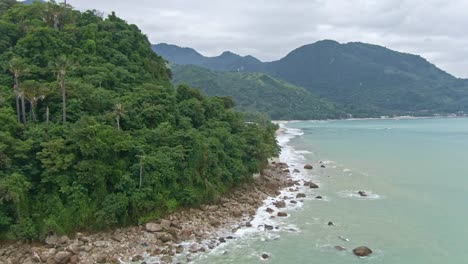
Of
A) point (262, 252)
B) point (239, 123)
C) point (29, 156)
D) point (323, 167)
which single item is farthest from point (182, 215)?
point (323, 167)

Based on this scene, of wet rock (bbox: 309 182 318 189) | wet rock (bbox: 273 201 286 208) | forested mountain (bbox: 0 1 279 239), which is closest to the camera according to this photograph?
forested mountain (bbox: 0 1 279 239)

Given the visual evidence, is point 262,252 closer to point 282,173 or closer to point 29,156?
point 29,156

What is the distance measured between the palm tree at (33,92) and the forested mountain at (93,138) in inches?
3.2

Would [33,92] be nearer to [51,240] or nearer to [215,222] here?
[51,240]

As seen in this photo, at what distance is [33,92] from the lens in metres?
30.1

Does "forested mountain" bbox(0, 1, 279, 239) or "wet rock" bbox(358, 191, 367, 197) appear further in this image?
"wet rock" bbox(358, 191, 367, 197)

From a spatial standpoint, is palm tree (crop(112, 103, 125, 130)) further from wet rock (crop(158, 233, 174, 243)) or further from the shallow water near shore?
the shallow water near shore

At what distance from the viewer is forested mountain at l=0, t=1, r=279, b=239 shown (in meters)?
25.6

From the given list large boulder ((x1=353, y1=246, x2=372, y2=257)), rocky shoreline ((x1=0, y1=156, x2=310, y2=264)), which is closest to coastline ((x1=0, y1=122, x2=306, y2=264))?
rocky shoreline ((x1=0, y1=156, x2=310, y2=264))

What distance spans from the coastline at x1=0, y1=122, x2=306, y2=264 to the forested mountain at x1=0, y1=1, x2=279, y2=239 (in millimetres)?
894

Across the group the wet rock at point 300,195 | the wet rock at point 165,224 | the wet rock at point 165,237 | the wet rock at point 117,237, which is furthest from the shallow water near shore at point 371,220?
the wet rock at point 117,237

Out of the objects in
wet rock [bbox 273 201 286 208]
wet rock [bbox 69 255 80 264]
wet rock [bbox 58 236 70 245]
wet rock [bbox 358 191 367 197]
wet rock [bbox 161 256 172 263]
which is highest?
wet rock [bbox 58 236 70 245]

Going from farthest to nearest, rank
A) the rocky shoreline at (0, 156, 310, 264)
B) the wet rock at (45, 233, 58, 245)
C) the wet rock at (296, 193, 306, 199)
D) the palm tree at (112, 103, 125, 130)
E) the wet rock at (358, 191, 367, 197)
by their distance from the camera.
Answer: the wet rock at (358, 191, 367, 197) < the wet rock at (296, 193, 306, 199) < the palm tree at (112, 103, 125, 130) < the wet rock at (45, 233, 58, 245) < the rocky shoreline at (0, 156, 310, 264)

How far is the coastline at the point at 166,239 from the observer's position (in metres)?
23.1
